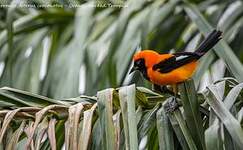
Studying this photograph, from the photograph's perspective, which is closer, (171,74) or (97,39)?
(171,74)

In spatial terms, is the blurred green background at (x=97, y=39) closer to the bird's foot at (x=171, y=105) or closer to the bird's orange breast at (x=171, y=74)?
the bird's orange breast at (x=171, y=74)

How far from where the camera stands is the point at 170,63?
1930 millimetres

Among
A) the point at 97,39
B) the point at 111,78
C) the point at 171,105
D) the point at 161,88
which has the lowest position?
the point at 171,105

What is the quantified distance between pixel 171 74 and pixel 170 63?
1.4 inches

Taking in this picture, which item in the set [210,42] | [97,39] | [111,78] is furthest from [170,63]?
[97,39]

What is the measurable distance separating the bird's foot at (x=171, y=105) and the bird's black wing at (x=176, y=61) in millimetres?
281

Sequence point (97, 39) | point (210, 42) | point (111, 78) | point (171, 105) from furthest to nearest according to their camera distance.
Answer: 1. point (97, 39)
2. point (111, 78)
3. point (210, 42)
4. point (171, 105)

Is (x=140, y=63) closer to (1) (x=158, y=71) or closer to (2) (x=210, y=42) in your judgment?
(1) (x=158, y=71)

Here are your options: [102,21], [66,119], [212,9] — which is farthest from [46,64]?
[66,119]

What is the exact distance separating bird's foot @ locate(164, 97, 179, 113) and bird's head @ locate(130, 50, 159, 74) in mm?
323

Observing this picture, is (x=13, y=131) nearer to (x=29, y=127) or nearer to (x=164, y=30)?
(x=29, y=127)

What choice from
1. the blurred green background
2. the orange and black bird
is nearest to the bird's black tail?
the orange and black bird

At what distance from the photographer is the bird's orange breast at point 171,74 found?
6.12 ft

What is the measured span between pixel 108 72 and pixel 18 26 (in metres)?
0.69
